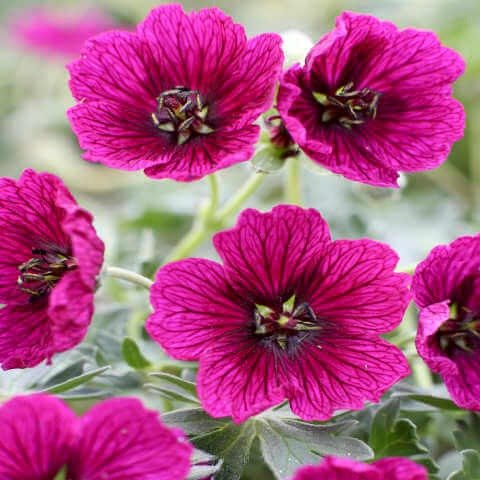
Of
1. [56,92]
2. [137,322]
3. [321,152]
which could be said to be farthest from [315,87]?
[56,92]

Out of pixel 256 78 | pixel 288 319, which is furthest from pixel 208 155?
pixel 288 319

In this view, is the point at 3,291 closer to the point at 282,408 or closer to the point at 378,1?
the point at 282,408

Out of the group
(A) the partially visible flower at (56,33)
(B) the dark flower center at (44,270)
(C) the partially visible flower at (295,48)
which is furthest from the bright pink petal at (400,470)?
(A) the partially visible flower at (56,33)

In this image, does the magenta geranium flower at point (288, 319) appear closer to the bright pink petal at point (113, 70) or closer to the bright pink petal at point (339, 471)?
the bright pink petal at point (339, 471)

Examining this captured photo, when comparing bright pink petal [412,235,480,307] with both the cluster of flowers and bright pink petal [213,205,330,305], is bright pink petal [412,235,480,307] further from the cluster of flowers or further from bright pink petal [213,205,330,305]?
bright pink petal [213,205,330,305]

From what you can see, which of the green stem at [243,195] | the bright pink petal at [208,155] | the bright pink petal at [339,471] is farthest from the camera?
the green stem at [243,195]

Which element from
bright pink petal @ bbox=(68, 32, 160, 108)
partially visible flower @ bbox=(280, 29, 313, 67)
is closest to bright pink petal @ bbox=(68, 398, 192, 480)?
bright pink petal @ bbox=(68, 32, 160, 108)

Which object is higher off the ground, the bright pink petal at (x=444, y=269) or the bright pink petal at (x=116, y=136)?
Result: the bright pink petal at (x=116, y=136)
